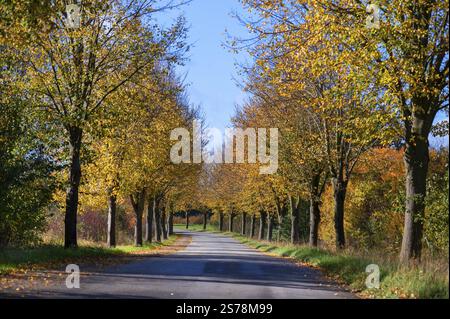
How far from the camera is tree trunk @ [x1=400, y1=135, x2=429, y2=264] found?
51.8ft

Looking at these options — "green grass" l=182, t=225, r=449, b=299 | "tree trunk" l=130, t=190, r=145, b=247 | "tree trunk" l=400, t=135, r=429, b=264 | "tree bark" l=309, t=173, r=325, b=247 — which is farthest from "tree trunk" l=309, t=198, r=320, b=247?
"tree trunk" l=400, t=135, r=429, b=264

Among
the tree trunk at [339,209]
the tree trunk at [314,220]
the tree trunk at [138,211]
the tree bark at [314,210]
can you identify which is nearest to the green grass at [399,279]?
the tree trunk at [339,209]

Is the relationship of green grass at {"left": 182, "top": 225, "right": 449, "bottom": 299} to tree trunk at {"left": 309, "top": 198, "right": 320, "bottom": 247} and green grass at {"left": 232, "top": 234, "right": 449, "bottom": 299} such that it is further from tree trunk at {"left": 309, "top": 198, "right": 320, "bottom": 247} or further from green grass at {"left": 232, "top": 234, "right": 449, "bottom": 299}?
tree trunk at {"left": 309, "top": 198, "right": 320, "bottom": 247}

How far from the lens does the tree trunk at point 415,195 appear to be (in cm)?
1577

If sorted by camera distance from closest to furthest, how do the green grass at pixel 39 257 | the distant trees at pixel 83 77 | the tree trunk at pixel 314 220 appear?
the green grass at pixel 39 257 < the distant trees at pixel 83 77 < the tree trunk at pixel 314 220

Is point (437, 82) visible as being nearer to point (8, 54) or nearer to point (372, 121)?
point (372, 121)

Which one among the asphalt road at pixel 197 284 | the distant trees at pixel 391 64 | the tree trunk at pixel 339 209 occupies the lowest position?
the asphalt road at pixel 197 284

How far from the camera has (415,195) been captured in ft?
51.7

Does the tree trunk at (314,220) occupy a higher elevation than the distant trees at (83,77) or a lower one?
lower

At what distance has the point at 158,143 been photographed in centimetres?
3431

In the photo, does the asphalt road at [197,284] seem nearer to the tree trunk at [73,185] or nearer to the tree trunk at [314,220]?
the tree trunk at [73,185]

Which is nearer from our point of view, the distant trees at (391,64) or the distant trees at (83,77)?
the distant trees at (391,64)

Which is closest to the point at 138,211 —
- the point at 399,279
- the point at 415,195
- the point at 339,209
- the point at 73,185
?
the point at 73,185
